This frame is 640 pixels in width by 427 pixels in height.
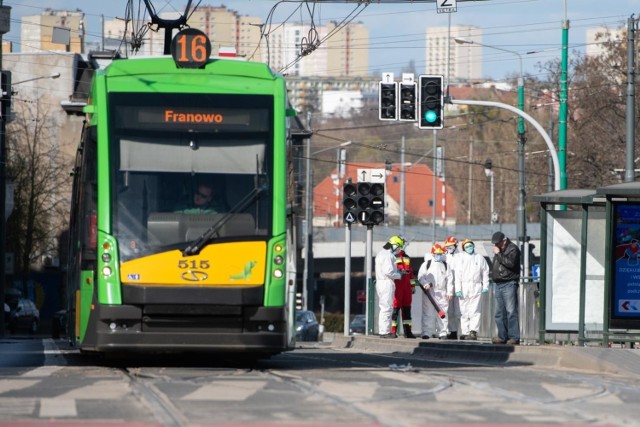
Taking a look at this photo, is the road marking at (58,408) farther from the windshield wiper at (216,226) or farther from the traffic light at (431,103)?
the traffic light at (431,103)

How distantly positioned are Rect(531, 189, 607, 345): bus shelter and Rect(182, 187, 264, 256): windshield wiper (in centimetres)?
624

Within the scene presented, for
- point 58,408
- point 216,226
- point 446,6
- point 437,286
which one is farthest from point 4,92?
point 58,408

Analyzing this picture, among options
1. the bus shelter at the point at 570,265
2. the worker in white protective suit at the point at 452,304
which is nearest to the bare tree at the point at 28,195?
the worker in white protective suit at the point at 452,304

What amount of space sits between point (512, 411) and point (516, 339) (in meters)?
11.3

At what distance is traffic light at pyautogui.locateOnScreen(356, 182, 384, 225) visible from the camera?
31031 mm

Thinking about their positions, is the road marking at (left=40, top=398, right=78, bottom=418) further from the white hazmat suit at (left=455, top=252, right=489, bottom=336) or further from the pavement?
the white hazmat suit at (left=455, top=252, right=489, bottom=336)

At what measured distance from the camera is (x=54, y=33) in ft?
291

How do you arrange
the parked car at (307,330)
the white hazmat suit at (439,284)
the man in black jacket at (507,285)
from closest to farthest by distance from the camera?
the man in black jacket at (507,285) → the white hazmat suit at (439,284) → the parked car at (307,330)

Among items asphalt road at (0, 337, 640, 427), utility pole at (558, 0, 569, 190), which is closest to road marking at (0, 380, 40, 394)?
asphalt road at (0, 337, 640, 427)

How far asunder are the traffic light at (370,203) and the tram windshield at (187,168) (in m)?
14.5

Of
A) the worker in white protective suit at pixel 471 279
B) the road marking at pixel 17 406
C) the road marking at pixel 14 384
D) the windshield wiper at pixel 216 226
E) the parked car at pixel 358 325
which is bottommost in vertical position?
the parked car at pixel 358 325

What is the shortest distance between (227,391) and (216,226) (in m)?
3.56

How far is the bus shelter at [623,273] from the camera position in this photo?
2056cm

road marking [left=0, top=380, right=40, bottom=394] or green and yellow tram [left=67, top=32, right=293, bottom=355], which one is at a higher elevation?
green and yellow tram [left=67, top=32, right=293, bottom=355]
